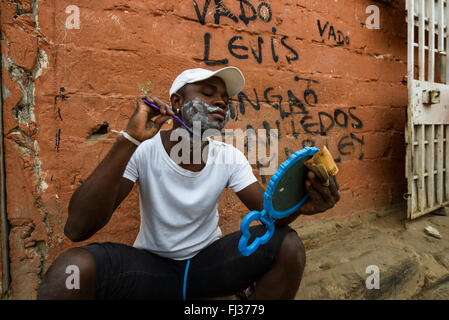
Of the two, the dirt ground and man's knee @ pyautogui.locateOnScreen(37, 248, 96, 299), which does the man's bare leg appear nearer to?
the dirt ground

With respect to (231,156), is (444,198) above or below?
below

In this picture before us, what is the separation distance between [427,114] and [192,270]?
3.06 metres

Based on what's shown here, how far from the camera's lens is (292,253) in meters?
1.43

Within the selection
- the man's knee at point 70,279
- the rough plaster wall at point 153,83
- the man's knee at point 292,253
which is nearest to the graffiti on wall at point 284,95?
the rough plaster wall at point 153,83

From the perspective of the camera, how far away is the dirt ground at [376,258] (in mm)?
2121

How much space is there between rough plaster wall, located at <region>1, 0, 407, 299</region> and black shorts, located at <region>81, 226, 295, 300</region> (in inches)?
27.2

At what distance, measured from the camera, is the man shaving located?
123 centimetres

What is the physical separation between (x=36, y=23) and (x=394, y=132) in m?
3.54

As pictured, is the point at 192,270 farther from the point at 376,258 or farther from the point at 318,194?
the point at 376,258

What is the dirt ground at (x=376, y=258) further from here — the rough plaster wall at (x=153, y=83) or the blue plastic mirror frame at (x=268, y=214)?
the blue plastic mirror frame at (x=268, y=214)

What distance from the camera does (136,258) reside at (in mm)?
A: 1381

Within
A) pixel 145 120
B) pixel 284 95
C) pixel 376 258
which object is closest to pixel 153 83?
pixel 145 120

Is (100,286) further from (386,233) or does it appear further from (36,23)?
(386,233)

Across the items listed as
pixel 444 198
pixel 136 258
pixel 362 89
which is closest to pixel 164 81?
pixel 136 258
